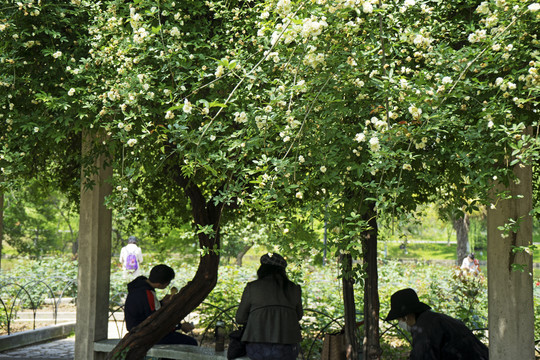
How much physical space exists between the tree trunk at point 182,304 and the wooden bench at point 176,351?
0.46ft

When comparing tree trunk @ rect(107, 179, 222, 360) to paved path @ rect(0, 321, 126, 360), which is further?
paved path @ rect(0, 321, 126, 360)

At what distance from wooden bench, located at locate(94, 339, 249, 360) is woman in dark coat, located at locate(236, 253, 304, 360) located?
0.79 m

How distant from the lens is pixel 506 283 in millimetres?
4996

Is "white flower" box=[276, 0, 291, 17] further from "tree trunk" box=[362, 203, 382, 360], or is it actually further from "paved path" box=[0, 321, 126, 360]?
"paved path" box=[0, 321, 126, 360]

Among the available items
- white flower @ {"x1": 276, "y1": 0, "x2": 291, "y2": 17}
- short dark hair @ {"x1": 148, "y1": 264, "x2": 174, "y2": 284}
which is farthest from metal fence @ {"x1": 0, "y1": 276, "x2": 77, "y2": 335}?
white flower @ {"x1": 276, "y1": 0, "x2": 291, "y2": 17}

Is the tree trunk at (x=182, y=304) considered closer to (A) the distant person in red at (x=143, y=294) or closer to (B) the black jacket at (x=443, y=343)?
(A) the distant person in red at (x=143, y=294)

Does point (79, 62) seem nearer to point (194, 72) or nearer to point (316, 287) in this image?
point (194, 72)

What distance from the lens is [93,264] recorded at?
6.83 m

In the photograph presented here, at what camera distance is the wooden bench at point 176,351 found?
6469 mm

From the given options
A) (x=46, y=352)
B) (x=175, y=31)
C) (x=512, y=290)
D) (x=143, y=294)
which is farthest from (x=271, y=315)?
(x=46, y=352)

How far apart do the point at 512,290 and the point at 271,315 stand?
2098 mm

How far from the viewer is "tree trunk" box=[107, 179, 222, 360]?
6586 millimetres

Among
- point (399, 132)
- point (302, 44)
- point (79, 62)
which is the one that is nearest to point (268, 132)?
point (302, 44)

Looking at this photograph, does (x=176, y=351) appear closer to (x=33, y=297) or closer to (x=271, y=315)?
(x=271, y=315)
